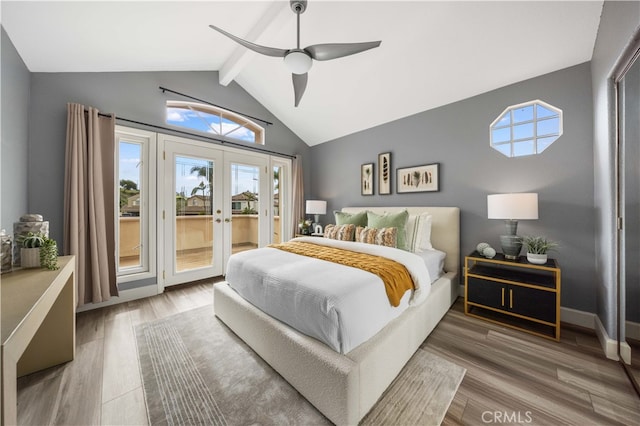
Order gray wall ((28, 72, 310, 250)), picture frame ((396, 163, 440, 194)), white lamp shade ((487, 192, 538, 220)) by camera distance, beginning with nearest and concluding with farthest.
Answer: white lamp shade ((487, 192, 538, 220))
gray wall ((28, 72, 310, 250))
picture frame ((396, 163, 440, 194))

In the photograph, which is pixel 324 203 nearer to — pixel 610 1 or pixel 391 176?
pixel 391 176

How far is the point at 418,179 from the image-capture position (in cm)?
336

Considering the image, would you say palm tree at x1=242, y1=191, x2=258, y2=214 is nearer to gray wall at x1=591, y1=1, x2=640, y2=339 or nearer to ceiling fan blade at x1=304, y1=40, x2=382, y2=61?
ceiling fan blade at x1=304, y1=40, x2=382, y2=61

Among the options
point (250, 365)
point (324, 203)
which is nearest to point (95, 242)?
point (250, 365)

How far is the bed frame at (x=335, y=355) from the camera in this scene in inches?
48.4

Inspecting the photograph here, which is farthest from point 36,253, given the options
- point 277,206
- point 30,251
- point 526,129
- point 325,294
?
point 526,129

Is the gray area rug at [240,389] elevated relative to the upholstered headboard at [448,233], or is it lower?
lower

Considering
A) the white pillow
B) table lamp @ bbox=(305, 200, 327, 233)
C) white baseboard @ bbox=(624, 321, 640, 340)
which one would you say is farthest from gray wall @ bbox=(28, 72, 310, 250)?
white baseboard @ bbox=(624, 321, 640, 340)

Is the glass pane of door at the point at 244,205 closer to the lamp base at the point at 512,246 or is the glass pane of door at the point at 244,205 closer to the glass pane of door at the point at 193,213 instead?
the glass pane of door at the point at 193,213

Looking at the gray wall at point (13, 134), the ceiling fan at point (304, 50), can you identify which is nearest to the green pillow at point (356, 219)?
the ceiling fan at point (304, 50)

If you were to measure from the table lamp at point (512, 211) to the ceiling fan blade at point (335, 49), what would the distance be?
1835 mm

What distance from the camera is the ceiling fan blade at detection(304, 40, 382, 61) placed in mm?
1907

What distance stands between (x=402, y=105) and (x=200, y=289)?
388cm

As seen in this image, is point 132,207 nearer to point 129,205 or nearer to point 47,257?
point 129,205
